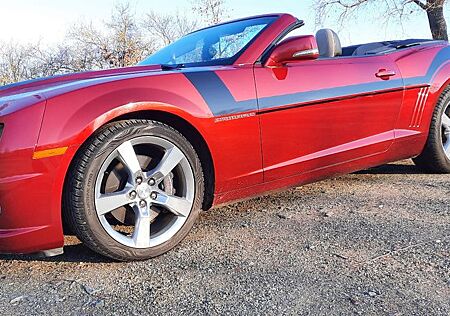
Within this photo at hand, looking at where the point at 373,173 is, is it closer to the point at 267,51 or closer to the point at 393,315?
the point at 267,51

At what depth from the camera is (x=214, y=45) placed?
304cm

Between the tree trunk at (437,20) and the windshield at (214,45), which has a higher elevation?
the windshield at (214,45)

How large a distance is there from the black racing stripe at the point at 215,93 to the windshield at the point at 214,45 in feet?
1.00

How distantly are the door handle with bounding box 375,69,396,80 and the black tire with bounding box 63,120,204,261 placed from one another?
1.76m

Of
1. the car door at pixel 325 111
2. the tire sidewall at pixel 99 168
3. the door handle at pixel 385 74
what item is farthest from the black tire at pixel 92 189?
the door handle at pixel 385 74

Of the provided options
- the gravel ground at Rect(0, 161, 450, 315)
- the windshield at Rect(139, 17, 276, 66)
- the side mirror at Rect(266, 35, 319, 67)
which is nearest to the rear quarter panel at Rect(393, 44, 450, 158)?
the gravel ground at Rect(0, 161, 450, 315)

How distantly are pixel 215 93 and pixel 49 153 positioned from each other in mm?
922

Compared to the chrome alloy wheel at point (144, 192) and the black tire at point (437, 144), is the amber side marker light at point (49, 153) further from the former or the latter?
the black tire at point (437, 144)

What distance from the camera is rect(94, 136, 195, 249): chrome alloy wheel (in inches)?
82.2

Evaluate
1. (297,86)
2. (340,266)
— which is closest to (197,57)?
(297,86)

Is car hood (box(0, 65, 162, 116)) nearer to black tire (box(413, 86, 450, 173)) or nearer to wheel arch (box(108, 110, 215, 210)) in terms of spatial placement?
wheel arch (box(108, 110, 215, 210))

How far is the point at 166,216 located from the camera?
7.59ft

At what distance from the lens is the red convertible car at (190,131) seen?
1903 millimetres

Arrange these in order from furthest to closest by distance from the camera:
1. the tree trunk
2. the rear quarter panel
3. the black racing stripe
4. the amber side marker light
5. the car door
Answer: the tree trunk
the rear quarter panel
the car door
the black racing stripe
the amber side marker light
